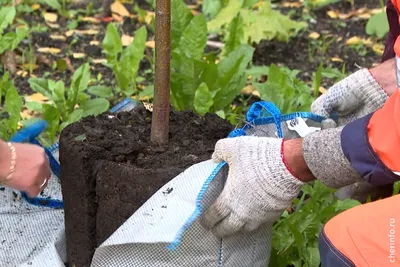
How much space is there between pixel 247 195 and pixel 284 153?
134 mm

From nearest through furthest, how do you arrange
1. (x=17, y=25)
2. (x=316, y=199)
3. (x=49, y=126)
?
(x=316, y=199) < (x=49, y=126) < (x=17, y=25)

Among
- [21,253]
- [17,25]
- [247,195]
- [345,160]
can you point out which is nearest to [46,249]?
[21,253]

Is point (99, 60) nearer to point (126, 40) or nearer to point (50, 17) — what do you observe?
point (126, 40)

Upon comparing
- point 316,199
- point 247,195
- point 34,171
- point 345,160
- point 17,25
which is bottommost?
point 17,25

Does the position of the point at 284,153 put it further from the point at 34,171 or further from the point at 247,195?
the point at 34,171

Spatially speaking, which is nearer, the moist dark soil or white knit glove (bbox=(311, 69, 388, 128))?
the moist dark soil

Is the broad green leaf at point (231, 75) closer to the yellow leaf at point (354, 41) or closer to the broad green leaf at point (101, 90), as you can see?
the broad green leaf at point (101, 90)

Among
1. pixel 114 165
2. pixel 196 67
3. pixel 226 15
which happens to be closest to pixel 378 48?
pixel 226 15

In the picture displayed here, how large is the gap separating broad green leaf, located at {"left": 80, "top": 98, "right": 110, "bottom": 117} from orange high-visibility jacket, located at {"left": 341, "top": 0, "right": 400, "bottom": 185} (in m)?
1.45

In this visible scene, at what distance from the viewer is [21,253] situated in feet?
7.75

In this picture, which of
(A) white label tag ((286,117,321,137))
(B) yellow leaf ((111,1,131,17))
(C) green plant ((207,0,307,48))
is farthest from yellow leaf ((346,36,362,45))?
(A) white label tag ((286,117,321,137))

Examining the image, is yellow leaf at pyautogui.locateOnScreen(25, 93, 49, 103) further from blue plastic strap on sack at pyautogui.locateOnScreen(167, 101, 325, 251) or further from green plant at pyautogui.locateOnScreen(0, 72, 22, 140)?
blue plastic strap on sack at pyautogui.locateOnScreen(167, 101, 325, 251)

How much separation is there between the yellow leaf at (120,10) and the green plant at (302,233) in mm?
2016

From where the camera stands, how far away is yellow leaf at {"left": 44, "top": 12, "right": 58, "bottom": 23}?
4.14 meters
